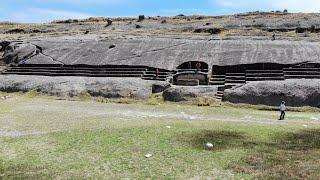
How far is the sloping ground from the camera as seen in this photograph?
40.4 metres

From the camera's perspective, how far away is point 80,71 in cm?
4178

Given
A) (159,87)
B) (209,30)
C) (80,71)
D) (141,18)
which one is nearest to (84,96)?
(159,87)

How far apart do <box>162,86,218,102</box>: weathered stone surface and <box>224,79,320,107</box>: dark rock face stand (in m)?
1.50

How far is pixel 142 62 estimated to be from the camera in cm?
4162

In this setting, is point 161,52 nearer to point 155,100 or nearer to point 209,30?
point 155,100

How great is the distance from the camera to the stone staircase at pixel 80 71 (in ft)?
133

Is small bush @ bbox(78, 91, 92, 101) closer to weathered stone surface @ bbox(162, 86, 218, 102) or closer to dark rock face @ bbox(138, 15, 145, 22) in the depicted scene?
weathered stone surface @ bbox(162, 86, 218, 102)

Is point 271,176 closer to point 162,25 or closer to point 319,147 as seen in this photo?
point 319,147

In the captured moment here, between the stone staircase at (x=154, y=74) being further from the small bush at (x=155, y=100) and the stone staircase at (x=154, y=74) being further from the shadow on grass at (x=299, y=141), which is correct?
the shadow on grass at (x=299, y=141)

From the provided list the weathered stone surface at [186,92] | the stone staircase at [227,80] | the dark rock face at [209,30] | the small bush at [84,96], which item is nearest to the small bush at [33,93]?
the small bush at [84,96]

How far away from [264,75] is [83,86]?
13771 mm

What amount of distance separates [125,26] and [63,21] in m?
15.0

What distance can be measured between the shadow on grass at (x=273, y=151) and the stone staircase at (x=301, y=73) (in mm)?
13266

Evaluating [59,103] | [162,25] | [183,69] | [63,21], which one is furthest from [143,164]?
[63,21]
